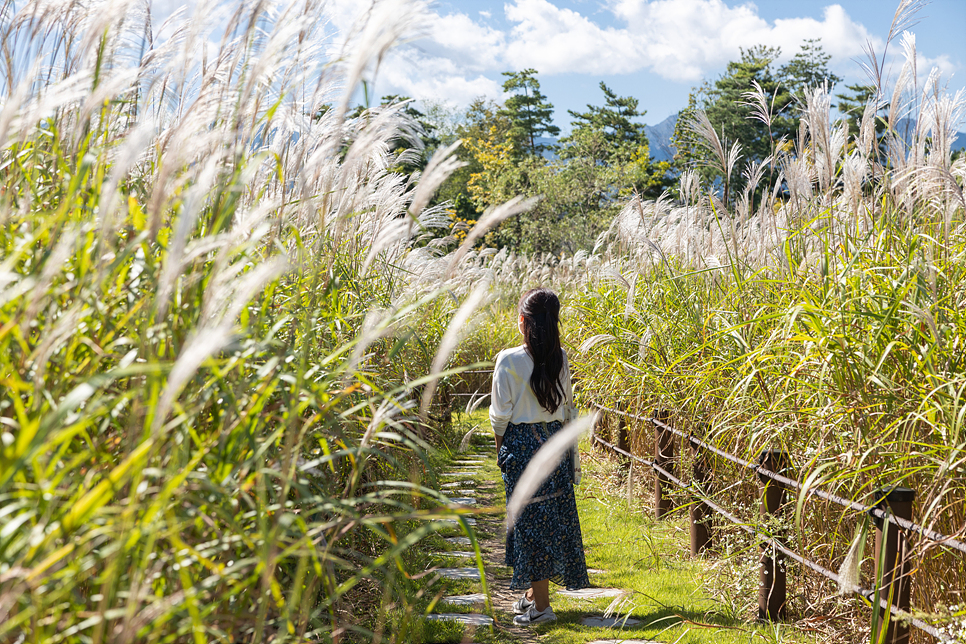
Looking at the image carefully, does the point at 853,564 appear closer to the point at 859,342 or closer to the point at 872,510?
the point at 872,510

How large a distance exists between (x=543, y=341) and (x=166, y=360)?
8.06 feet

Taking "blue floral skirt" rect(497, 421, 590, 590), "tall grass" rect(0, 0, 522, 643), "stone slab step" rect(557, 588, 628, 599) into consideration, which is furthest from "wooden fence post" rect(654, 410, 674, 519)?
"tall grass" rect(0, 0, 522, 643)

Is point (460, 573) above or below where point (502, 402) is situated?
below

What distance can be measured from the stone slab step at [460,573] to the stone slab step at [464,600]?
23 centimetres

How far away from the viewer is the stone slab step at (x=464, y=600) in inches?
145

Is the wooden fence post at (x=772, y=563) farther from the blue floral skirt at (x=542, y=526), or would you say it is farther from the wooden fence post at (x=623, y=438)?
the wooden fence post at (x=623, y=438)

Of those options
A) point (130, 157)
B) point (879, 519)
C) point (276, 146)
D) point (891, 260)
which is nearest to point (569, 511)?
point (879, 519)

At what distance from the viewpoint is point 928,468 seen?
240 centimetres

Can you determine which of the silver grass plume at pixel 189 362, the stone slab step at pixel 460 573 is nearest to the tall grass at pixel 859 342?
the stone slab step at pixel 460 573

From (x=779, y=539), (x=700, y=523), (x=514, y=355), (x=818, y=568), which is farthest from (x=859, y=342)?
(x=700, y=523)

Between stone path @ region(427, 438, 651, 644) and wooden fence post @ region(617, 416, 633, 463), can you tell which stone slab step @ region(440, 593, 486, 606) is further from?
wooden fence post @ region(617, 416, 633, 463)

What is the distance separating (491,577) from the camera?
4348mm

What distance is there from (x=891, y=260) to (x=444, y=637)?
2526mm

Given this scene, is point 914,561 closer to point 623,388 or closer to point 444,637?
point 444,637
